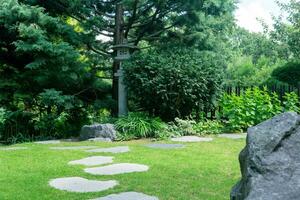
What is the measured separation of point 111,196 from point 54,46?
522cm

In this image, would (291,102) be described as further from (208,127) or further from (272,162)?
(272,162)

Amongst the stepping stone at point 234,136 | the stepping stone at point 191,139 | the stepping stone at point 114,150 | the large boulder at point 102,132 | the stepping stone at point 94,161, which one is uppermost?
the large boulder at point 102,132

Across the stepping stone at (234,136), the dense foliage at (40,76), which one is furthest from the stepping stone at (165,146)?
the dense foliage at (40,76)

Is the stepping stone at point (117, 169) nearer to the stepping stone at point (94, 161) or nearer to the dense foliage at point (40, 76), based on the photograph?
the stepping stone at point (94, 161)

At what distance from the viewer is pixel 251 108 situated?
8.38 m

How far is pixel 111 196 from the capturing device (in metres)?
3.58

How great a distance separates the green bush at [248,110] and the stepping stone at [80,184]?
468cm

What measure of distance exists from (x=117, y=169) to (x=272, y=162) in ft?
8.49

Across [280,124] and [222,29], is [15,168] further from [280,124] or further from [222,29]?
[222,29]

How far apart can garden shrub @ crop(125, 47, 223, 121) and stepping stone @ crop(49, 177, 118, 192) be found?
4.07 meters

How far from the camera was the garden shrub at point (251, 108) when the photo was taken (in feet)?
27.2

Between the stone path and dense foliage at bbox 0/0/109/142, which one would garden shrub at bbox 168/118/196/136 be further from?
dense foliage at bbox 0/0/109/142

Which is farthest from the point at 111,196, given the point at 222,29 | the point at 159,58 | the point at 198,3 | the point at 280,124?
the point at 222,29

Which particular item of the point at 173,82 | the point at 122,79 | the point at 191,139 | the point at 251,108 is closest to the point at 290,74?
the point at 251,108
